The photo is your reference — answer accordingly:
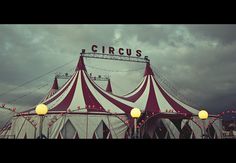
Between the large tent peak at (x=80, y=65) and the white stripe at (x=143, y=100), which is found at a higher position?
the large tent peak at (x=80, y=65)

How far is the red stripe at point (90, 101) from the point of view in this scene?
912cm

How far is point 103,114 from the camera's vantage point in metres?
9.18

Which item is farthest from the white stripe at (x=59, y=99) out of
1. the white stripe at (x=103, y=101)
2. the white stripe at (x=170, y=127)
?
the white stripe at (x=170, y=127)

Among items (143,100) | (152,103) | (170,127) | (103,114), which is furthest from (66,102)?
(170,127)

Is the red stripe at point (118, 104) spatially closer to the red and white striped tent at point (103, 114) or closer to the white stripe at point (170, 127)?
the red and white striped tent at point (103, 114)

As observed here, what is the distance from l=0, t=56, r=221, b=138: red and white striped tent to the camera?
8.87 metres

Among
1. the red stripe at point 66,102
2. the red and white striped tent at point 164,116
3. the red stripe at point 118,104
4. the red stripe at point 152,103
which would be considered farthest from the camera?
the red and white striped tent at point 164,116

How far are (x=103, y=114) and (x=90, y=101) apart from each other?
80 centimetres

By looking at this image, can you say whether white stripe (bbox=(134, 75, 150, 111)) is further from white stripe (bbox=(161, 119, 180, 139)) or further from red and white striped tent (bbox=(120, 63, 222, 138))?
white stripe (bbox=(161, 119, 180, 139))

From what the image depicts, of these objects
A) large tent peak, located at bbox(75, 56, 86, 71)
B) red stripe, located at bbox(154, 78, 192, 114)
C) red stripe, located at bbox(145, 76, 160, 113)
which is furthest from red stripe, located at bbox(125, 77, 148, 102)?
large tent peak, located at bbox(75, 56, 86, 71)
